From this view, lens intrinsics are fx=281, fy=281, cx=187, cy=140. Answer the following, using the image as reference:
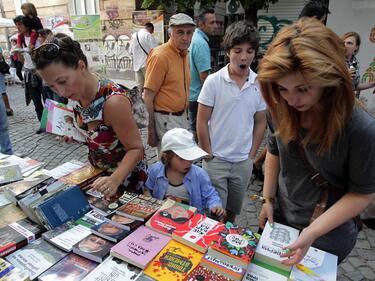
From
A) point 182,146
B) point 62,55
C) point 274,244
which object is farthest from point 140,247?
point 62,55

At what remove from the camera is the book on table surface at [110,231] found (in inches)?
46.3

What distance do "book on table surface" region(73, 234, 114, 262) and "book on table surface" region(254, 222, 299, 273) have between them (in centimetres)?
59

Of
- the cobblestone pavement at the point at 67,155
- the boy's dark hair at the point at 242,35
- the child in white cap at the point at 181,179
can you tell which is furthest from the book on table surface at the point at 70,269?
the cobblestone pavement at the point at 67,155

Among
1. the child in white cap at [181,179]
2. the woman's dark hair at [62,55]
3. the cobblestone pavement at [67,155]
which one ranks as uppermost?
the woman's dark hair at [62,55]

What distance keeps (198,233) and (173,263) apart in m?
0.17

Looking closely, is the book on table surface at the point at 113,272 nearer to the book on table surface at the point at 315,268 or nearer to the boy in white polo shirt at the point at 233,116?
the book on table surface at the point at 315,268

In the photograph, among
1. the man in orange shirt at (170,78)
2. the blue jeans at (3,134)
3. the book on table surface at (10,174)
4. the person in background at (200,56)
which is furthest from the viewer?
the blue jeans at (3,134)

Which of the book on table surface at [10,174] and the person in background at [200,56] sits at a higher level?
the person in background at [200,56]

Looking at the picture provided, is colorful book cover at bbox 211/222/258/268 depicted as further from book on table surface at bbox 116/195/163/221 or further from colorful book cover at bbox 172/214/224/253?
book on table surface at bbox 116/195/163/221

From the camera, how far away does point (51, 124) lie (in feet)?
5.59

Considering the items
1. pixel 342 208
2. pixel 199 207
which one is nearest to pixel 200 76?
pixel 199 207

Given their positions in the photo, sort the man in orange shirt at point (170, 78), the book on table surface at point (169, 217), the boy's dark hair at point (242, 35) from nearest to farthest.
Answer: the book on table surface at point (169, 217) < the boy's dark hair at point (242, 35) < the man in orange shirt at point (170, 78)

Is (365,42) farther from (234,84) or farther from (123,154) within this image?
(123,154)

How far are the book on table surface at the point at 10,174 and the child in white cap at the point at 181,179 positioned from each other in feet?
2.59
